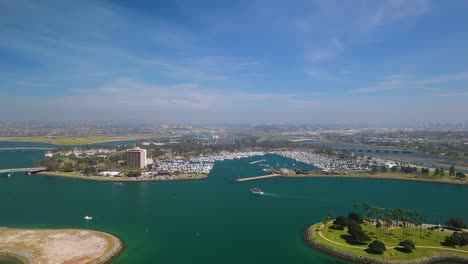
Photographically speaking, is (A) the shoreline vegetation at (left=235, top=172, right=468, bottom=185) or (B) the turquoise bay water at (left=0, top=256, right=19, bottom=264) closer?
(B) the turquoise bay water at (left=0, top=256, right=19, bottom=264)

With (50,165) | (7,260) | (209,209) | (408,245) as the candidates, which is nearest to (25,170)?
(50,165)

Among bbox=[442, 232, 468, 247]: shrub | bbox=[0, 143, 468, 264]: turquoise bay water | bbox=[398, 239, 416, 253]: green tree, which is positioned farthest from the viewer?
bbox=[0, 143, 468, 264]: turquoise bay water

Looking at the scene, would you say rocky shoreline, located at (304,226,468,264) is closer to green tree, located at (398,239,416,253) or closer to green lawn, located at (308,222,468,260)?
green lawn, located at (308,222,468,260)

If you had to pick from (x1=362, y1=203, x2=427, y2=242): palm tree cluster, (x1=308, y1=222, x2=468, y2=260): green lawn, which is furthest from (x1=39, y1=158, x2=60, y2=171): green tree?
(x1=362, y1=203, x2=427, y2=242): palm tree cluster

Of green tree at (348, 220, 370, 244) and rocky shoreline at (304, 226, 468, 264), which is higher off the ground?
green tree at (348, 220, 370, 244)

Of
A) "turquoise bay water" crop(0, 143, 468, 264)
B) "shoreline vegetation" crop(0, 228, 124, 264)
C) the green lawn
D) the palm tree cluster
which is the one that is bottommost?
"turquoise bay water" crop(0, 143, 468, 264)

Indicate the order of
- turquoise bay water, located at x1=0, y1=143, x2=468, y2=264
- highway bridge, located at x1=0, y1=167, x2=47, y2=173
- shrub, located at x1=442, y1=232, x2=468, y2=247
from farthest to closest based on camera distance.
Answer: highway bridge, located at x1=0, y1=167, x2=47, y2=173 < turquoise bay water, located at x1=0, y1=143, x2=468, y2=264 < shrub, located at x1=442, y1=232, x2=468, y2=247

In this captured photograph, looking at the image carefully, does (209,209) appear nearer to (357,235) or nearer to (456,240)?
(357,235)

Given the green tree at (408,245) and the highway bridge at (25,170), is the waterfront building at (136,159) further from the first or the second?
the green tree at (408,245)
